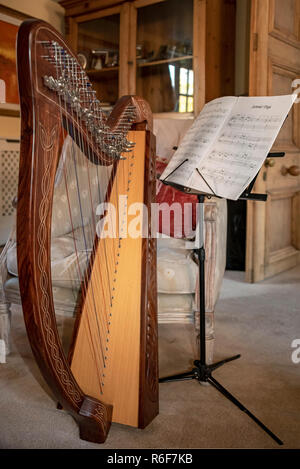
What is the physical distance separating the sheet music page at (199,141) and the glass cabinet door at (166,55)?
6.64 ft

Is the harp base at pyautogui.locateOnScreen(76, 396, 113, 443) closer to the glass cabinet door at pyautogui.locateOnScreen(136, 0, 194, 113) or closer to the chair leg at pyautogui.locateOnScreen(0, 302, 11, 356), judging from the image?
the chair leg at pyautogui.locateOnScreen(0, 302, 11, 356)

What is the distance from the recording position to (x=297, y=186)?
3.36 metres

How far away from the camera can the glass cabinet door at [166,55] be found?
131 inches

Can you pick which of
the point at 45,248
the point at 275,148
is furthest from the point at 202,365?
the point at 275,148

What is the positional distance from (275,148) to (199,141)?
1.83m

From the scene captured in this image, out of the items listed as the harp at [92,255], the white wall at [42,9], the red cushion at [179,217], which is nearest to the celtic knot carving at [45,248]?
the harp at [92,255]

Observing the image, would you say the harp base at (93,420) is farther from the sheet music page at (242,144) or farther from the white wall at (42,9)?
the white wall at (42,9)

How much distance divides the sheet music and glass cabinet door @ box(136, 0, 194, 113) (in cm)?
208

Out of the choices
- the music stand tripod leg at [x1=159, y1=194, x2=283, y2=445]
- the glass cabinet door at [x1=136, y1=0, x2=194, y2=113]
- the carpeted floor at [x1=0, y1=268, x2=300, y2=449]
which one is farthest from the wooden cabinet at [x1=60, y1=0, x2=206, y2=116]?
the music stand tripod leg at [x1=159, y1=194, x2=283, y2=445]

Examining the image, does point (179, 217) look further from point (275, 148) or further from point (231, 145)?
point (275, 148)

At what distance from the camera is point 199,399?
58.3 inches

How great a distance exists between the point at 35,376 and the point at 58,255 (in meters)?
0.46
